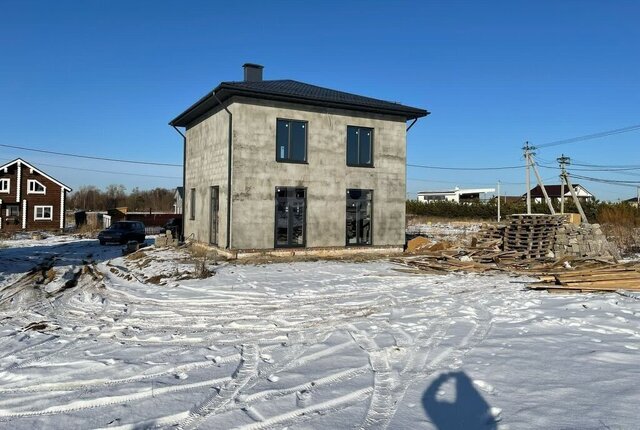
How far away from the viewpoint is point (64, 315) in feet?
30.4

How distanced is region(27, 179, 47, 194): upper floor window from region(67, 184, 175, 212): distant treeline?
111ft

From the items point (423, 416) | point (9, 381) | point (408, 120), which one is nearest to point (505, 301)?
point (423, 416)

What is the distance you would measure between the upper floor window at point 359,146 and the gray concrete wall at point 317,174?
0.22 m

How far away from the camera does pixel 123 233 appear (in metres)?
26.2

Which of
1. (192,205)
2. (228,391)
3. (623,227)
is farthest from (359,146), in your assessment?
(623,227)

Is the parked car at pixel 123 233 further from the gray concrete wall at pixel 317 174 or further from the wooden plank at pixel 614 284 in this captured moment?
the wooden plank at pixel 614 284

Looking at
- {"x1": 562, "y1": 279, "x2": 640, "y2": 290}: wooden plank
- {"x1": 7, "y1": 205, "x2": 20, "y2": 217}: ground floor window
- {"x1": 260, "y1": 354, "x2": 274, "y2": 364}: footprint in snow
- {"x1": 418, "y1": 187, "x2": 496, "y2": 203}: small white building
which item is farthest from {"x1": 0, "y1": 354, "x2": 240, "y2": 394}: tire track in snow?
{"x1": 418, "y1": 187, "x2": 496, "y2": 203}: small white building

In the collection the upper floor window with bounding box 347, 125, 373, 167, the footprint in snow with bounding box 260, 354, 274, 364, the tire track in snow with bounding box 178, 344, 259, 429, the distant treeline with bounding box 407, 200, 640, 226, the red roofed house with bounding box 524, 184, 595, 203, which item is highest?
the red roofed house with bounding box 524, 184, 595, 203

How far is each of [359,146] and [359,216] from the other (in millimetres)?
2884

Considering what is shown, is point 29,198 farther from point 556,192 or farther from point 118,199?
point 556,192

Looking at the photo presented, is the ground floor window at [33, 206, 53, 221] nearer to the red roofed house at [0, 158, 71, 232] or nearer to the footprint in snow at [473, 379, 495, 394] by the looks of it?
the red roofed house at [0, 158, 71, 232]

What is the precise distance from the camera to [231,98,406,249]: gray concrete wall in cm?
1689

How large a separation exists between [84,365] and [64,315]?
4.02 metres

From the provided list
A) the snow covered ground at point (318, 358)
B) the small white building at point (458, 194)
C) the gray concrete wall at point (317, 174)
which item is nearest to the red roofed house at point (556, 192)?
the small white building at point (458, 194)
